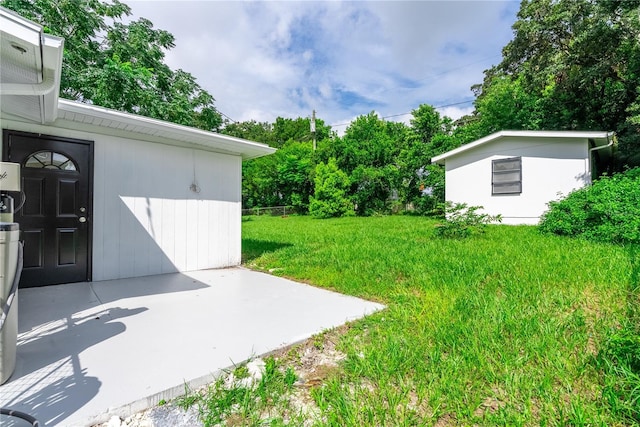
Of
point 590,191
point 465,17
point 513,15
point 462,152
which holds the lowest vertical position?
point 590,191

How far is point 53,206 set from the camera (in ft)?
12.6

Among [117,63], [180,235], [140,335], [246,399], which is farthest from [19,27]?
[117,63]

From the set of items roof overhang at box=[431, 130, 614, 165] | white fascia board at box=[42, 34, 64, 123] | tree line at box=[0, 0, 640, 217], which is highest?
tree line at box=[0, 0, 640, 217]

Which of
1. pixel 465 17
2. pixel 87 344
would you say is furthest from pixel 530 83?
pixel 87 344

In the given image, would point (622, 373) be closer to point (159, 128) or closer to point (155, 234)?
point (159, 128)

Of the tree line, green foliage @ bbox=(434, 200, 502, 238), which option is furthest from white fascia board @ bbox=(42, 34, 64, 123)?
the tree line

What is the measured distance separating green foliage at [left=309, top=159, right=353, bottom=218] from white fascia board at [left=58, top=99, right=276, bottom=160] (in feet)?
39.7

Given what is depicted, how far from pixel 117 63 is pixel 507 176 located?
12.6 metres

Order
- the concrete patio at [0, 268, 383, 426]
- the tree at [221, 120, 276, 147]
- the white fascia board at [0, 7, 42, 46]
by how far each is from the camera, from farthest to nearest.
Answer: the tree at [221, 120, 276, 147] < the white fascia board at [0, 7, 42, 46] < the concrete patio at [0, 268, 383, 426]

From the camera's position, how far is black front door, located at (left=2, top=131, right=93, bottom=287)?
3679 mm

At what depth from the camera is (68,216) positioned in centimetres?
394

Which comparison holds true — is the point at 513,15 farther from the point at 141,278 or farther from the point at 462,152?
the point at 141,278

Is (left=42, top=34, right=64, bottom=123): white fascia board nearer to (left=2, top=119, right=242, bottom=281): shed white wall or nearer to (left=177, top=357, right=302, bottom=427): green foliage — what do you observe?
(left=2, top=119, right=242, bottom=281): shed white wall

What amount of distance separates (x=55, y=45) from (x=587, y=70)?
13.6 m
